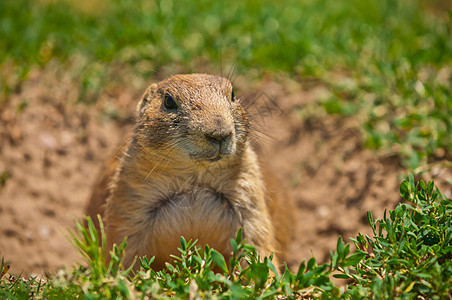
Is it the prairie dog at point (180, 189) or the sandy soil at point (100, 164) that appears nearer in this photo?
the prairie dog at point (180, 189)

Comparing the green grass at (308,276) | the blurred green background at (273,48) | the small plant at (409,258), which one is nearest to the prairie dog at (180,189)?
the green grass at (308,276)

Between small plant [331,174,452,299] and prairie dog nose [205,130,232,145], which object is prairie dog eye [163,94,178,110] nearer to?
prairie dog nose [205,130,232,145]

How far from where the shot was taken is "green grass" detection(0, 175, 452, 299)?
108 inches

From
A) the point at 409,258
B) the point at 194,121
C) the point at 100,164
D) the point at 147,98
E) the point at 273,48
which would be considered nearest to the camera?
the point at 409,258

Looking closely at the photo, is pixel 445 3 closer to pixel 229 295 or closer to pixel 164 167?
pixel 164 167

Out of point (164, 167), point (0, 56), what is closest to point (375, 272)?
point (164, 167)

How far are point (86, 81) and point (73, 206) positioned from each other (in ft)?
5.20

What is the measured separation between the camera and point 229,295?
2.76 m

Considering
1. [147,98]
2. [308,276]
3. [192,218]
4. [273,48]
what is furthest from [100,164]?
[308,276]

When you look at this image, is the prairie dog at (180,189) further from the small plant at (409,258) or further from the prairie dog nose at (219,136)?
the small plant at (409,258)

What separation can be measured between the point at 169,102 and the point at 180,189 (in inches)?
27.5

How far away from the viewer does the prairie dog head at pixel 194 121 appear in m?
3.29

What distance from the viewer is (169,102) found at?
369 centimetres

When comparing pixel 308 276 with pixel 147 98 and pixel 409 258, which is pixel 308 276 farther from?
pixel 147 98
